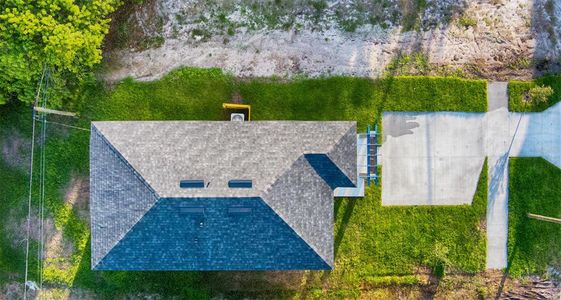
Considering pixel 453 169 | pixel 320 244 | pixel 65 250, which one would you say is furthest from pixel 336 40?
pixel 65 250

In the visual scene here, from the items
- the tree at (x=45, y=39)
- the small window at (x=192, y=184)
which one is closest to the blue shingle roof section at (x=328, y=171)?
the small window at (x=192, y=184)

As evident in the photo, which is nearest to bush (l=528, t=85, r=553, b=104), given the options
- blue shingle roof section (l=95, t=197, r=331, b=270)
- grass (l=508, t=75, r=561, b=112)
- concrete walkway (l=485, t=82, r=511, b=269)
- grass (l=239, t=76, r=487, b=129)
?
grass (l=508, t=75, r=561, b=112)

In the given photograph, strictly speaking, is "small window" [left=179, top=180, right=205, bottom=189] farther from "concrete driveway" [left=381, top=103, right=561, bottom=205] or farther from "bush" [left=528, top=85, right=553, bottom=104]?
"bush" [left=528, top=85, right=553, bottom=104]

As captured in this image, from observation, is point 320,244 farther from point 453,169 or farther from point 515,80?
point 515,80

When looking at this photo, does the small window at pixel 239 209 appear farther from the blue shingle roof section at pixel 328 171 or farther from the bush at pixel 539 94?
the bush at pixel 539 94

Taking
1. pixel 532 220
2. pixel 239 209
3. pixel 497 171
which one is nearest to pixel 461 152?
pixel 497 171

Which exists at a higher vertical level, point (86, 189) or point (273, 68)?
point (273, 68)

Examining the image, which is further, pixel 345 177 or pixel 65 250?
pixel 65 250
